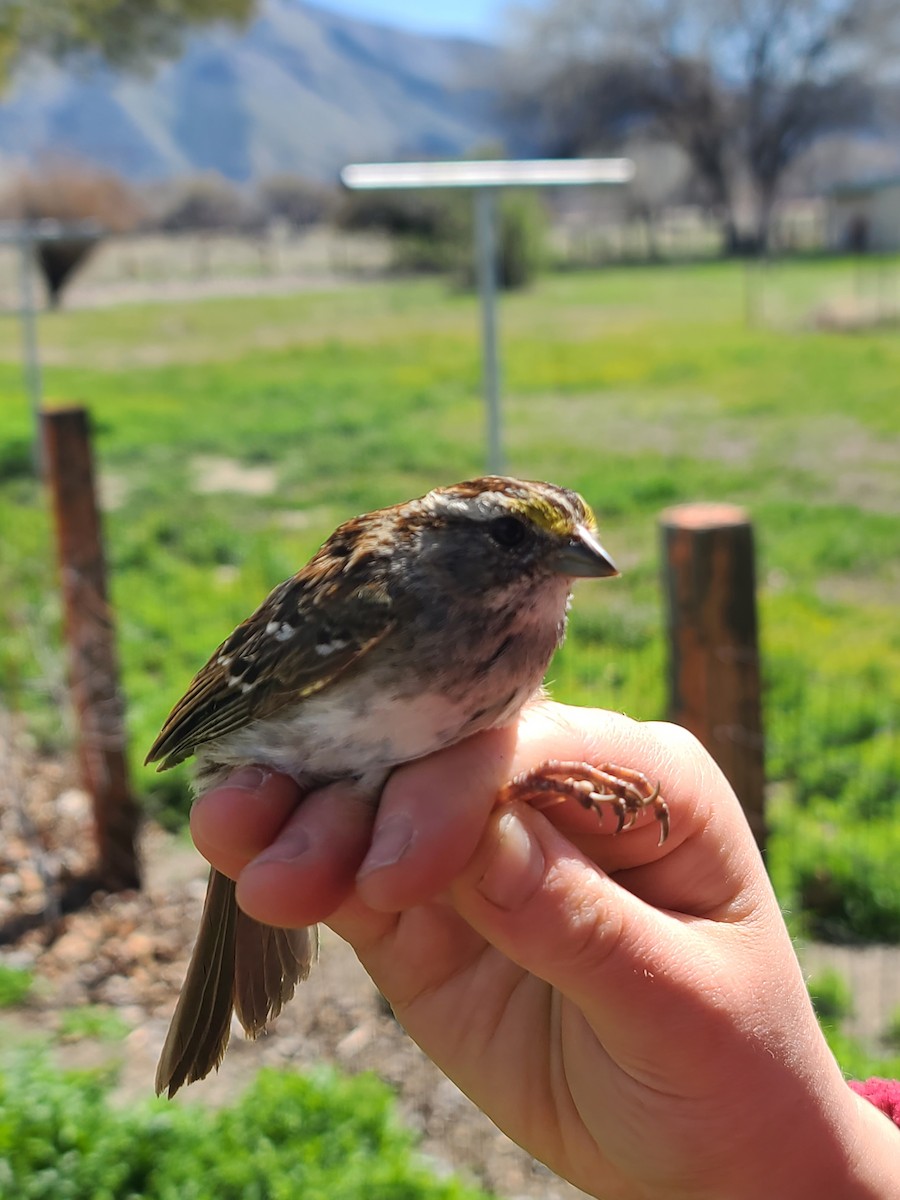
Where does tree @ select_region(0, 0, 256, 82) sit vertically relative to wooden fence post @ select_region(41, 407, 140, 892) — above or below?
above

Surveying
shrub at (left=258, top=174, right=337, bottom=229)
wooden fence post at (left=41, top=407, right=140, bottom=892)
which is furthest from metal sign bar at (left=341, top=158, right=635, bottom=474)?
shrub at (left=258, top=174, right=337, bottom=229)

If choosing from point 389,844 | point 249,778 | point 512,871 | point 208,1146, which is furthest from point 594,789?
point 208,1146

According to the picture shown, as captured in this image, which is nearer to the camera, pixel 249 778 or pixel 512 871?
pixel 512 871

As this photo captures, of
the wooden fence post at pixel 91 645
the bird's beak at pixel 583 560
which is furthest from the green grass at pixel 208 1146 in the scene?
→ the bird's beak at pixel 583 560

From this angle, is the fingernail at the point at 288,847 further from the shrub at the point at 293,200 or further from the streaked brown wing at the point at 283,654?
the shrub at the point at 293,200

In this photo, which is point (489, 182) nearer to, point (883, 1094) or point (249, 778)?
point (249, 778)

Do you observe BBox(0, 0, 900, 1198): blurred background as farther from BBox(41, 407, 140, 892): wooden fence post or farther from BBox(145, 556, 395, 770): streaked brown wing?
BBox(145, 556, 395, 770): streaked brown wing
